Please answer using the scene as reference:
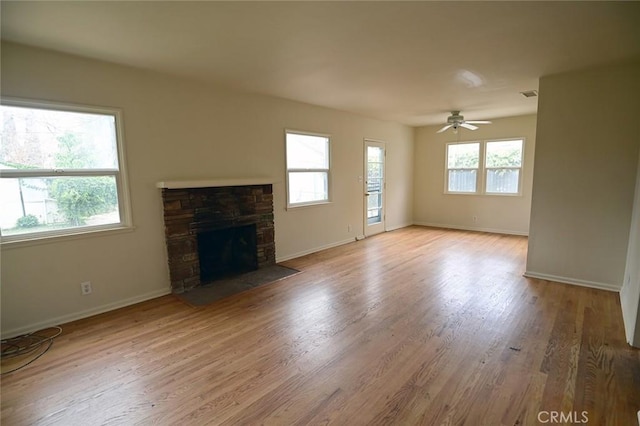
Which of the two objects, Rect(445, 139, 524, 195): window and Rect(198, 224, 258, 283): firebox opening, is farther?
Rect(445, 139, 524, 195): window

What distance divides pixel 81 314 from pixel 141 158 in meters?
1.68

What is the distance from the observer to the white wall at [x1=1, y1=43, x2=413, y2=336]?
279 centimetres

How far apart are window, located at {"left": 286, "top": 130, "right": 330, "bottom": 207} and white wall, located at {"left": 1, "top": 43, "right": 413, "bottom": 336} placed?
181 mm

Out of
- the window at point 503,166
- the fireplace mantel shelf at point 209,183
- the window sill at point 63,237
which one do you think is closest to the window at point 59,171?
the window sill at point 63,237

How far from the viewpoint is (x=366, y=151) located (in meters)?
6.44

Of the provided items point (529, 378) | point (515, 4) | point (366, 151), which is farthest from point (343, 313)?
point (366, 151)

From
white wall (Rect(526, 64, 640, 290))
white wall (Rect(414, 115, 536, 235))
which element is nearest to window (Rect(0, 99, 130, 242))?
white wall (Rect(526, 64, 640, 290))

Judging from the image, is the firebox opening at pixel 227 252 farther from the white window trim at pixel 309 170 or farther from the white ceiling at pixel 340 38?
the white ceiling at pixel 340 38

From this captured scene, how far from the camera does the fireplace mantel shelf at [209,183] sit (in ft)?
11.4

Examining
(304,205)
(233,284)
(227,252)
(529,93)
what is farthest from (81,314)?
(529,93)

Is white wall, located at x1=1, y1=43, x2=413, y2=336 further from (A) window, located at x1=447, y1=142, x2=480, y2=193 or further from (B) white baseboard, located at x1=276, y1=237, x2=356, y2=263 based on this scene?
(A) window, located at x1=447, y1=142, x2=480, y2=193

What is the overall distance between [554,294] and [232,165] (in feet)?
13.7

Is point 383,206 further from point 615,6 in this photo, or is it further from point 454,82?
point 615,6

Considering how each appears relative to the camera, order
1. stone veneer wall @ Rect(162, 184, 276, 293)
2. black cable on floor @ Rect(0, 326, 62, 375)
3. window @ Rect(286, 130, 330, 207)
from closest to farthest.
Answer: black cable on floor @ Rect(0, 326, 62, 375)
stone veneer wall @ Rect(162, 184, 276, 293)
window @ Rect(286, 130, 330, 207)
